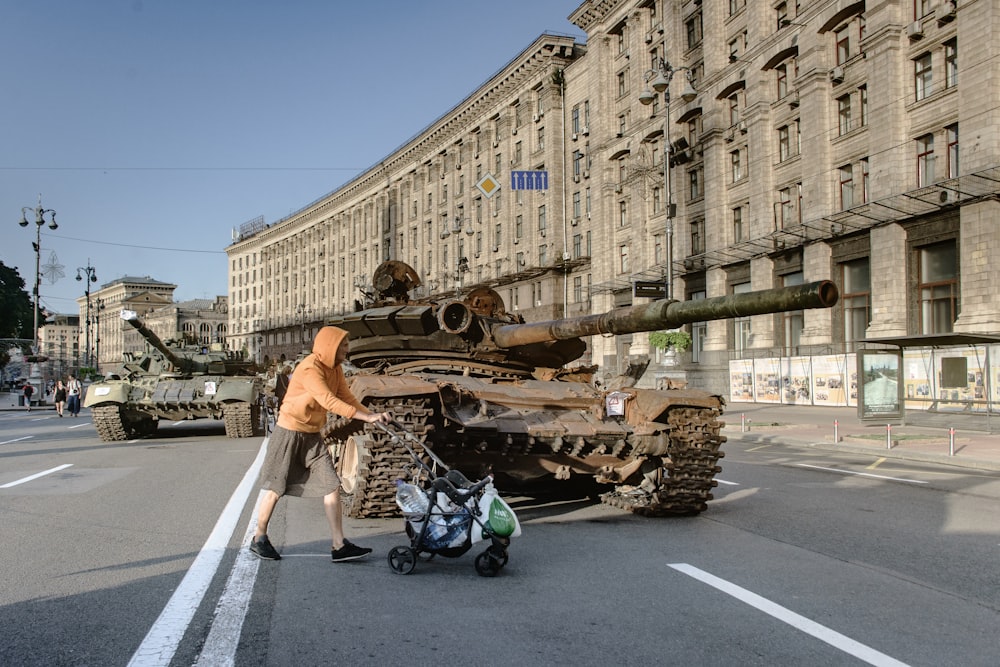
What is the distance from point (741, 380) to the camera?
35625 mm

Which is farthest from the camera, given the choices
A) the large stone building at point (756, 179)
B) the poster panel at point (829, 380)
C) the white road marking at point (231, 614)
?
the poster panel at point (829, 380)

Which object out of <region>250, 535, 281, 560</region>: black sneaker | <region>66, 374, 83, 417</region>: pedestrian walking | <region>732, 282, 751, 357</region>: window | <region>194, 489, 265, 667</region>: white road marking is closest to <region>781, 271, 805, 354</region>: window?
<region>732, 282, 751, 357</region>: window

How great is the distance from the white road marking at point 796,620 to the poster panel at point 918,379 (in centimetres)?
1865

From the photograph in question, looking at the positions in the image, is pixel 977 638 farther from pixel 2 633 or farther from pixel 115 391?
pixel 115 391

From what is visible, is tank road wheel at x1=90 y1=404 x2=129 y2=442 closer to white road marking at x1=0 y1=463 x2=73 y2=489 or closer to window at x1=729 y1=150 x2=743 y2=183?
white road marking at x1=0 y1=463 x2=73 y2=489

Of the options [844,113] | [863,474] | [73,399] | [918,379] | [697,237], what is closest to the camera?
[863,474]

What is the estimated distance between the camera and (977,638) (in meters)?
4.59

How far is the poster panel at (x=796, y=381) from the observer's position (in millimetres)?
30953

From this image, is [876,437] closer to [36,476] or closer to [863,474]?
[863,474]

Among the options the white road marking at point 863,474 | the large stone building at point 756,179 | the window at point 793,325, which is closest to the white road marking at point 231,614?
the large stone building at point 756,179

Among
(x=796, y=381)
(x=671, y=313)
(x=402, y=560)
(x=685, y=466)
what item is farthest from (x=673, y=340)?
(x=402, y=560)

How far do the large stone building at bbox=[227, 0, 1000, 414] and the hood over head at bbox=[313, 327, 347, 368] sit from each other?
27.5 feet

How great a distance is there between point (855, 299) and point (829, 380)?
4.21m

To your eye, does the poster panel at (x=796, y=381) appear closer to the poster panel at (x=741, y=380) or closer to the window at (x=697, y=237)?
the poster panel at (x=741, y=380)
